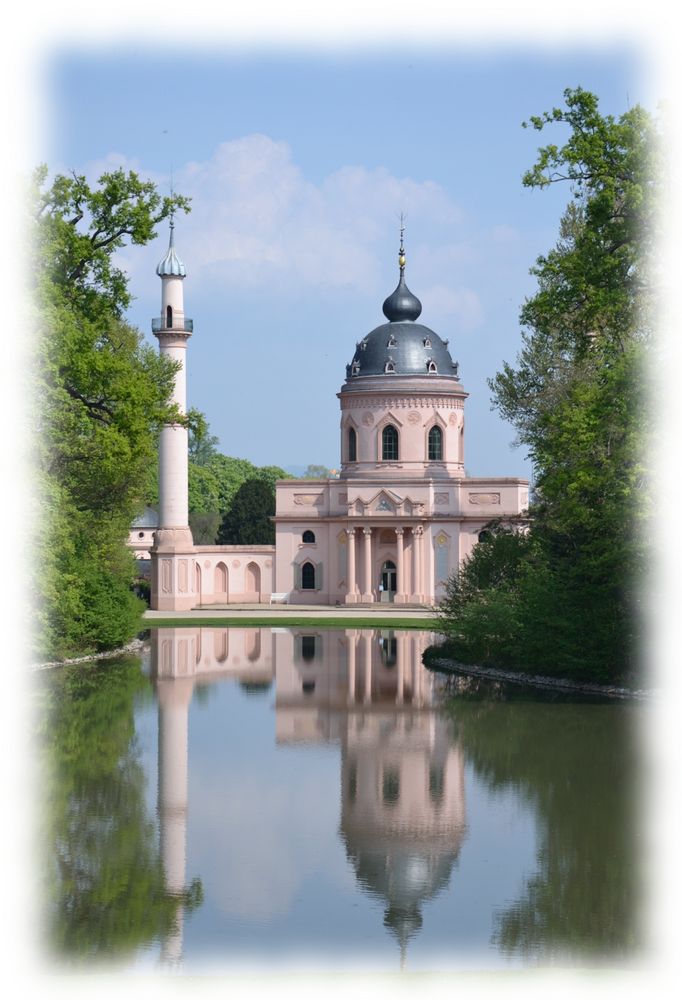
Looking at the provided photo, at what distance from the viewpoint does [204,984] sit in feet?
35.2

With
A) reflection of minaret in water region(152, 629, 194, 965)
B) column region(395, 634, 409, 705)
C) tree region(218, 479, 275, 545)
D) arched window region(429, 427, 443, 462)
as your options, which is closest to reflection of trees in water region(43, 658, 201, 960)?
reflection of minaret in water region(152, 629, 194, 965)

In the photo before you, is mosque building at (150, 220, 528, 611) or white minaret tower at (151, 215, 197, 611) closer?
white minaret tower at (151, 215, 197, 611)

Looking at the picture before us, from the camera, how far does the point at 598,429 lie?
91.0 ft

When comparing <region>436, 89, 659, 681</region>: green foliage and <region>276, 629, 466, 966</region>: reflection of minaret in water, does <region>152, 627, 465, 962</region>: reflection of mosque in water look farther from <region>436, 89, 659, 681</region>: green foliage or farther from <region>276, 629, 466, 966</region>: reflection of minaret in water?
<region>436, 89, 659, 681</region>: green foliage

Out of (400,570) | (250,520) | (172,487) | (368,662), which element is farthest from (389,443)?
(368,662)

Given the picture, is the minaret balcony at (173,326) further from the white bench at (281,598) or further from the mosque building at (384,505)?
the white bench at (281,598)

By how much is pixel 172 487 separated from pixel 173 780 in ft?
137

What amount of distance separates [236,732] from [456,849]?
9.00 metres

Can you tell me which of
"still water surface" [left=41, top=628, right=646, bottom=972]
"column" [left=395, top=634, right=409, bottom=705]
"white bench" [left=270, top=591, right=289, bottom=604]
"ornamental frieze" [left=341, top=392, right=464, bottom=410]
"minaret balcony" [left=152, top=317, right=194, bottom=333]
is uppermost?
"minaret balcony" [left=152, top=317, right=194, bottom=333]

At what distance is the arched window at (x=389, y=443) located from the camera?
6794cm

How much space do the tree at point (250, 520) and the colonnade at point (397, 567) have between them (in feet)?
41.3

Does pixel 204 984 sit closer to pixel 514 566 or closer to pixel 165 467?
pixel 514 566

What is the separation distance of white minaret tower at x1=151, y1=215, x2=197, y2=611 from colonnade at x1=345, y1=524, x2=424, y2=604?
8612mm

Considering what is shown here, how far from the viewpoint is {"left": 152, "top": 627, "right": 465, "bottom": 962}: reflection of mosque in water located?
14734 millimetres
